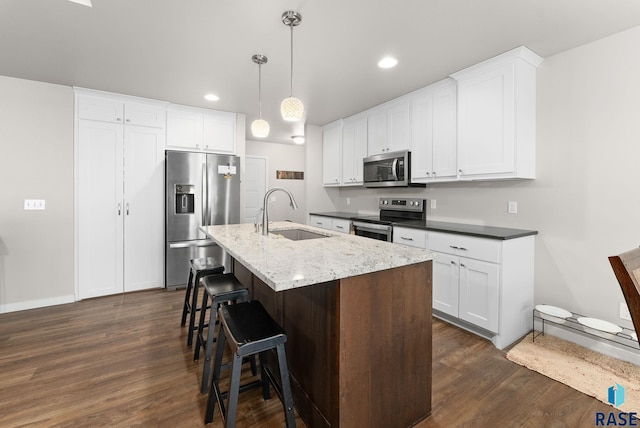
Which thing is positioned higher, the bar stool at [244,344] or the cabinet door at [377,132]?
the cabinet door at [377,132]

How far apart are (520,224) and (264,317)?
2.54 metres

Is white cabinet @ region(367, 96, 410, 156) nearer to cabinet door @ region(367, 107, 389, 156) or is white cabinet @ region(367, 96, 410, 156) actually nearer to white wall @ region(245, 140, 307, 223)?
cabinet door @ region(367, 107, 389, 156)

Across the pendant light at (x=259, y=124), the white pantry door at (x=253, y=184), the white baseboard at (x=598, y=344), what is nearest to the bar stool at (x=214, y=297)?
the pendant light at (x=259, y=124)

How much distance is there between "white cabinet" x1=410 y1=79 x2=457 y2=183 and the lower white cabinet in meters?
3.21

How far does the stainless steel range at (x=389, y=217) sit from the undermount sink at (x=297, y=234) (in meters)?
1.15

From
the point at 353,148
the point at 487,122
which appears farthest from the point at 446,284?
the point at 353,148

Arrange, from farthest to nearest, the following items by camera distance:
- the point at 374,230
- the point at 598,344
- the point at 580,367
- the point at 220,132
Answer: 1. the point at 220,132
2. the point at 374,230
3. the point at 598,344
4. the point at 580,367

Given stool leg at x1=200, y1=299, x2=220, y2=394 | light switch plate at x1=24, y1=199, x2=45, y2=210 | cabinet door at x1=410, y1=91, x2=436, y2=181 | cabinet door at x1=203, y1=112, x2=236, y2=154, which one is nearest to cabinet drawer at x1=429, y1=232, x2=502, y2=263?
cabinet door at x1=410, y1=91, x2=436, y2=181

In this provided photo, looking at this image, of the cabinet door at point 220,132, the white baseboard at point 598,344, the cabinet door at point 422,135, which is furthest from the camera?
the cabinet door at point 220,132

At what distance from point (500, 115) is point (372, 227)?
1.71 meters

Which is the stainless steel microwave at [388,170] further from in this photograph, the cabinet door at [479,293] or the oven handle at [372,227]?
the cabinet door at [479,293]

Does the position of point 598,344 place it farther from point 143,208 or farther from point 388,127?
point 143,208

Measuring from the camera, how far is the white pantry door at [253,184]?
21.3ft

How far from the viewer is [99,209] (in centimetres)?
355
